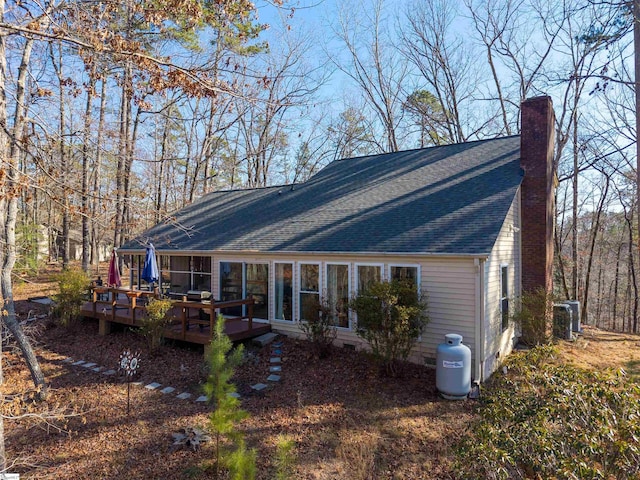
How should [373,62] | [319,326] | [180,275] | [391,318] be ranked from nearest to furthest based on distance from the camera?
[391,318] → [319,326] → [180,275] → [373,62]

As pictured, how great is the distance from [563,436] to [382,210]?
24.6ft

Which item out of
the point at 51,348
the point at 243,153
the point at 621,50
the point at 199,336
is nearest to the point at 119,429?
the point at 199,336

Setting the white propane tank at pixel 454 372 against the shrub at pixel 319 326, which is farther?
the shrub at pixel 319 326

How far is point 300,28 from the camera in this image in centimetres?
1988

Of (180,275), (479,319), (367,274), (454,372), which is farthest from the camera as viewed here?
(180,275)

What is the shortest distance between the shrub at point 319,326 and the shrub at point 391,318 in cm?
110

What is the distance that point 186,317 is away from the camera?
918cm

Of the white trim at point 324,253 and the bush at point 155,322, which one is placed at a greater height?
the white trim at point 324,253

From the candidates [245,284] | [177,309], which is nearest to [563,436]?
[245,284]

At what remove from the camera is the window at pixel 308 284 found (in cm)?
920

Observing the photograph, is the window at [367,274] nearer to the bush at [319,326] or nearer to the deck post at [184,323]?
the bush at [319,326]

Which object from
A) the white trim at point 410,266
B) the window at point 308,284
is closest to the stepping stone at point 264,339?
the window at point 308,284

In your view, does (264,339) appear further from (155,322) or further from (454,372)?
(454,372)

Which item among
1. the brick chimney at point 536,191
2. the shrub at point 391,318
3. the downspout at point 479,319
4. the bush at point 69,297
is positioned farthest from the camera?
the bush at point 69,297
